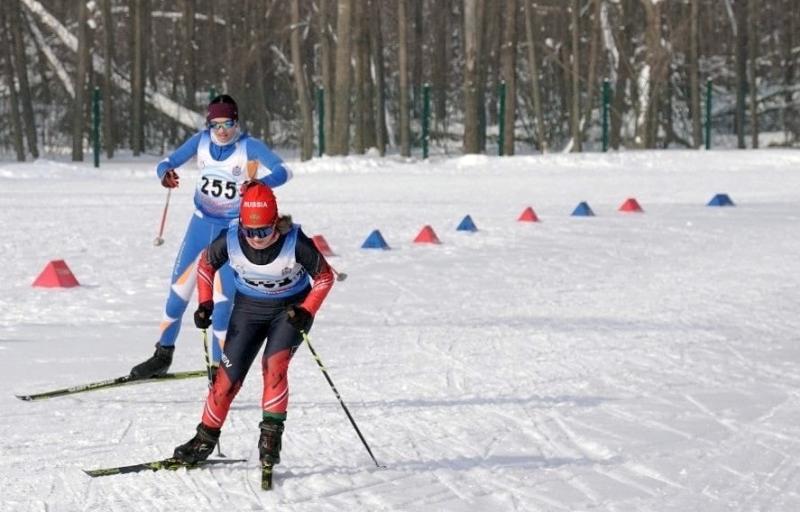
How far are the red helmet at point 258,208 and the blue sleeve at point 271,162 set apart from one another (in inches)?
81.4

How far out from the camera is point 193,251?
324 inches

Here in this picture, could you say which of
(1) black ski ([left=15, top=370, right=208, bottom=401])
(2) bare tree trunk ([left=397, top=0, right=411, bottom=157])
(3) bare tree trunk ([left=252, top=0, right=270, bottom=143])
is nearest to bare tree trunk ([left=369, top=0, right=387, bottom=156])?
(3) bare tree trunk ([left=252, top=0, right=270, bottom=143])

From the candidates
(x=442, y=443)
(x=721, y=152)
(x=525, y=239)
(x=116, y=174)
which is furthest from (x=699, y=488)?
(x=721, y=152)

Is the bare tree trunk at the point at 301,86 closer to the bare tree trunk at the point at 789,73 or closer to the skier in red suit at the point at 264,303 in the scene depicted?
the bare tree trunk at the point at 789,73

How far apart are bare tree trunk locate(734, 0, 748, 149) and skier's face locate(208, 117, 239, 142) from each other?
100ft

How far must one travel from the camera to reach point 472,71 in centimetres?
3256

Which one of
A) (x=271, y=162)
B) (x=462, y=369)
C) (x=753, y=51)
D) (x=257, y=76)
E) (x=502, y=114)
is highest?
(x=753, y=51)

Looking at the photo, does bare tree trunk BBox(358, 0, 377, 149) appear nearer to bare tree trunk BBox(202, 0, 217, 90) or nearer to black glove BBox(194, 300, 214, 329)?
bare tree trunk BBox(202, 0, 217, 90)

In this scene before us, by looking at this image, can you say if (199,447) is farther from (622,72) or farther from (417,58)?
(417,58)

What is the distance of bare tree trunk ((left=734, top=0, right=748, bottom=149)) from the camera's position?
37.6m

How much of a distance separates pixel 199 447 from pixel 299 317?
0.74m

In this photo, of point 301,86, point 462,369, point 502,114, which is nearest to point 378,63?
point 301,86

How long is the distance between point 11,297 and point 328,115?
2180 centimetres

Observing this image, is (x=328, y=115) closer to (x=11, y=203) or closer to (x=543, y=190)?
(x=543, y=190)
